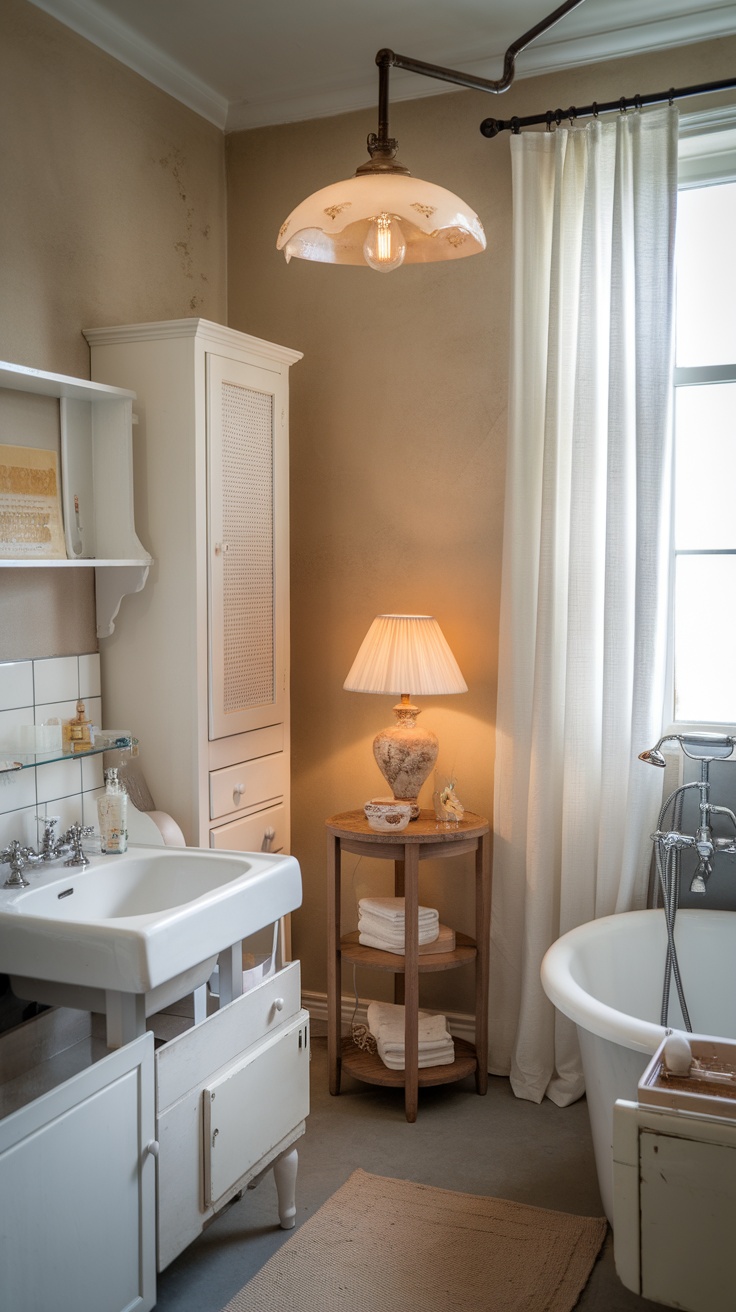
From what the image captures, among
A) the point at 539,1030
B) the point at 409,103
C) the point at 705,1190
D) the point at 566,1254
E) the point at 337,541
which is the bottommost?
the point at 566,1254

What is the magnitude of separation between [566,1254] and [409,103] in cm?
307

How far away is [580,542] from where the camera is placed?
293cm

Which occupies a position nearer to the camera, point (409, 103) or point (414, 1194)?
point (414, 1194)

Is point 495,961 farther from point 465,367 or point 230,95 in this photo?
point 230,95

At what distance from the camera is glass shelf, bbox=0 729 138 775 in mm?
2322

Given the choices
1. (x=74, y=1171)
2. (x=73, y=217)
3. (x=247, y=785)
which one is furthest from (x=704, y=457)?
(x=74, y=1171)

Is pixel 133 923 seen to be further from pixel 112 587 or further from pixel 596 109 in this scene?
pixel 596 109

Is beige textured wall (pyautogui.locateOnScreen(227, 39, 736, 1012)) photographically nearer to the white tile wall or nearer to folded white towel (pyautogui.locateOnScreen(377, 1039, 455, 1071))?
folded white towel (pyautogui.locateOnScreen(377, 1039, 455, 1071))

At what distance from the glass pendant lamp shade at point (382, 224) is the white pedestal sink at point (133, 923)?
4.30 ft

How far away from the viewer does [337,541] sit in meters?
3.42

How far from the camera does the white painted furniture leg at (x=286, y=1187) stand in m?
2.36

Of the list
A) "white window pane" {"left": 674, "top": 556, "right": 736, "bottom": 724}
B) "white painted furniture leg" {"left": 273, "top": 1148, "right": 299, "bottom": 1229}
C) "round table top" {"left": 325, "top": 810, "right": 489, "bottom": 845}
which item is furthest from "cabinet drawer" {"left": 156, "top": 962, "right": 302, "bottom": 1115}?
"white window pane" {"left": 674, "top": 556, "right": 736, "bottom": 724}

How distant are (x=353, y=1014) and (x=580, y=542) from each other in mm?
1620

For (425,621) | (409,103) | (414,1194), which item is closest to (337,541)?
(425,621)
